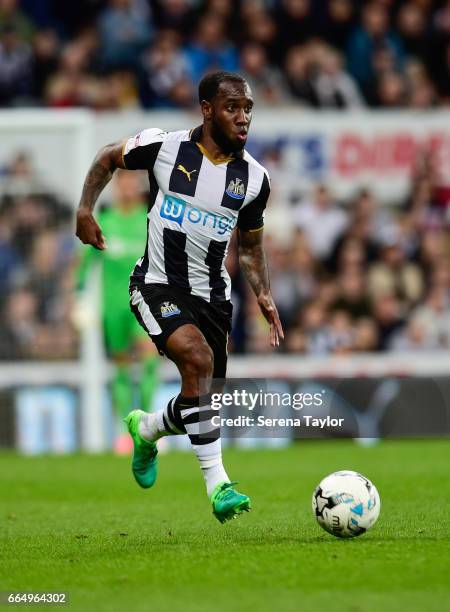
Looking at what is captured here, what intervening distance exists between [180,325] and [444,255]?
9.40 m

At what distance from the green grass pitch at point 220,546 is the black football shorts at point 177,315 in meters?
1.04

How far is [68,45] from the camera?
17938mm

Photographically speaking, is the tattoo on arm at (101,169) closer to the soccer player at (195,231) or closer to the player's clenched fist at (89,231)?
the soccer player at (195,231)

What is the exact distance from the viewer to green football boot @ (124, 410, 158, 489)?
25.0 feet

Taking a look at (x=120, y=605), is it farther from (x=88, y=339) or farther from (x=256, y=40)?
(x=256, y=40)

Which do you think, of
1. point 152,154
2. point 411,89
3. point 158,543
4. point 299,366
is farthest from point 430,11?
point 158,543

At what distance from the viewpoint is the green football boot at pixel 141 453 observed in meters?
7.62

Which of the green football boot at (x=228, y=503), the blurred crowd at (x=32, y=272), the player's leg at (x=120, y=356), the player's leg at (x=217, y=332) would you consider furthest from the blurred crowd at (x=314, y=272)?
the green football boot at (x=228, y=503)

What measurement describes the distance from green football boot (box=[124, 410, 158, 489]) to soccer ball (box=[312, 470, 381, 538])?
1.41m

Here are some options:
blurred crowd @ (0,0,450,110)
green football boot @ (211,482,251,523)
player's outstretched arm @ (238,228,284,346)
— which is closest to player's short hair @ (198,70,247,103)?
player's outstretched arm @ (238,228,284,346)

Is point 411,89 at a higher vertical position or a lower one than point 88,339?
higher

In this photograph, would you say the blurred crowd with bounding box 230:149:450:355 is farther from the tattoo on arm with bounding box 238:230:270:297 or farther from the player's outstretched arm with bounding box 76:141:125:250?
the player's outstretched arm with bounding box 76:141:125:250

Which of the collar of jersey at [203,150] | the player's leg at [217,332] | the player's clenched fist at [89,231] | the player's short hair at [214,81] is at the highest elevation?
the player's short hair at [214,81]

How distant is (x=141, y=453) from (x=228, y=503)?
1222mm
